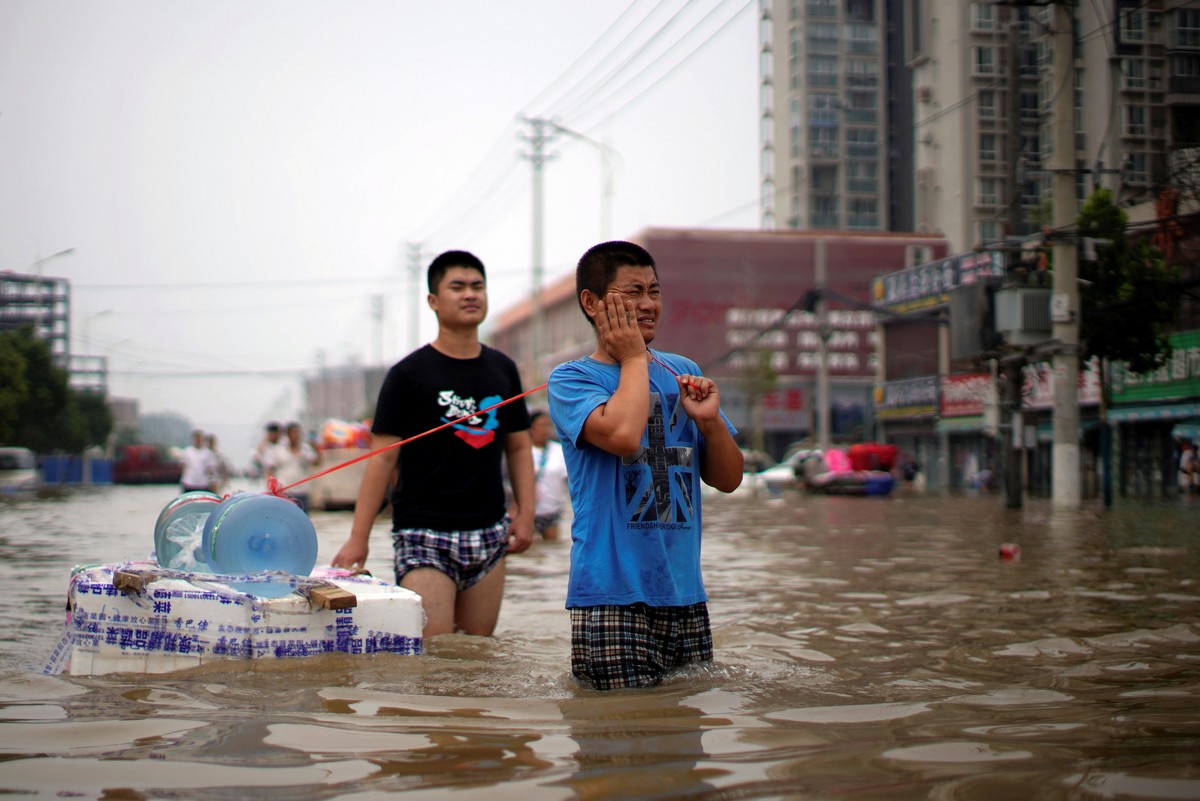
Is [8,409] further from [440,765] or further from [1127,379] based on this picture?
[440,765]

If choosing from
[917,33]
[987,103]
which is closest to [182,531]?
→ [917,33]

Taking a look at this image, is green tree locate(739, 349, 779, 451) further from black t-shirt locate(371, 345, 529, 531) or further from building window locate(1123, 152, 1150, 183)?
black t-shirt locate(371, 345, 529, 531)

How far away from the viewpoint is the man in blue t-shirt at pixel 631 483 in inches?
145

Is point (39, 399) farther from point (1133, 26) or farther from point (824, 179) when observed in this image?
point (824, 179)

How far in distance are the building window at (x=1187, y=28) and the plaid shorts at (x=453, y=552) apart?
13633 millimetres

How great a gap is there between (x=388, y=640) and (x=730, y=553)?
8308mm

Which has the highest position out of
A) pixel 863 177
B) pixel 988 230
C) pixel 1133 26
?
pixel 863 177

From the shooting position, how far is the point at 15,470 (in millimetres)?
41562

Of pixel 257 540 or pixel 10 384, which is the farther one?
pixel 10 384

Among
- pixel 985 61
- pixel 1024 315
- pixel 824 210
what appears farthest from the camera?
pixel 824 210

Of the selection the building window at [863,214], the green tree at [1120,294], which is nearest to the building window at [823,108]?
the building window at [863,214]

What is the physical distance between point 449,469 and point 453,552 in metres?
0.35

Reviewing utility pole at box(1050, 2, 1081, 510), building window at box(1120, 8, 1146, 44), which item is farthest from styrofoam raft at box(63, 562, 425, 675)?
utility pole at box(1050, 2, 1081, 510)

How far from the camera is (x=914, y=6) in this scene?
964 inches
